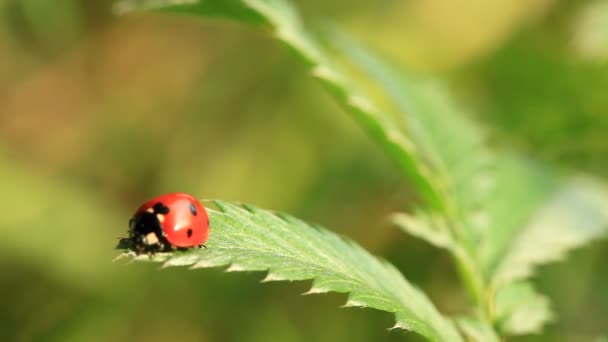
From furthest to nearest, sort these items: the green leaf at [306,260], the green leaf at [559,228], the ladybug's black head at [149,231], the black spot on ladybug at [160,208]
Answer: the green leaf at [559,228] < the black spot on ladybug at [160,208] < the ladybug's black head at [149,231] < the green leaf at [306,260]


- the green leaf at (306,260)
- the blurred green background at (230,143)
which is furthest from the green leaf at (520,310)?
the blurred green background at (230,143)

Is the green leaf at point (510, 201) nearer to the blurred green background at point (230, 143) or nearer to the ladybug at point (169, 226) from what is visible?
the blurred green background at point (230, 143)

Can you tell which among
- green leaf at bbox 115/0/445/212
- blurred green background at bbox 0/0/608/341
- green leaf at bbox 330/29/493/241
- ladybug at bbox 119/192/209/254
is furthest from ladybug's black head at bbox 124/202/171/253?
blurred green background at bbox 0/0/608/341

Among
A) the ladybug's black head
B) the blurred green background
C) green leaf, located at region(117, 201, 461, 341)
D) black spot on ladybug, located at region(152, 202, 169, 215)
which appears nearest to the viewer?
green leaf, located at region(117, 201, 461, 341)

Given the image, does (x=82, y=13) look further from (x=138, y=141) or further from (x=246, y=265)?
(x=246, y=265)

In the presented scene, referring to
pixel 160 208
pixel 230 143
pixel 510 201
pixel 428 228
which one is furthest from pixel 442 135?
pixel 230 143

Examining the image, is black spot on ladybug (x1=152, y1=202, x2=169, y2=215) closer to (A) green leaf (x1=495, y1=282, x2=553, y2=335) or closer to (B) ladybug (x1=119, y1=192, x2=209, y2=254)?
(B) ladybug (x1=119, y1=192, x2=209, y2=254)

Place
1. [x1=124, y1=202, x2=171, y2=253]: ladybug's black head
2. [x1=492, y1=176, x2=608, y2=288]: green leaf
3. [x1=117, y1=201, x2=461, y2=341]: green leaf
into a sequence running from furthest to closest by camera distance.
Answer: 1. [x1=492, y1=176, x2=608, y2=288]: green leaf
2. [x1=124, y1=202, x2=171, y2=253]: ladybug's black head
3. [x1=117, y1=201, x2=461, y2=341]: green leaf
